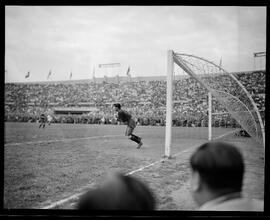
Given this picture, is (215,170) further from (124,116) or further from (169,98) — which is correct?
(124,116)

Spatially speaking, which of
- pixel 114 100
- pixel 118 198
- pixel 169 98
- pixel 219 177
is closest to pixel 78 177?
pixel 169 98

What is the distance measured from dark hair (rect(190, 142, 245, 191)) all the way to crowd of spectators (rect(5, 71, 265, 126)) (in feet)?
62.7

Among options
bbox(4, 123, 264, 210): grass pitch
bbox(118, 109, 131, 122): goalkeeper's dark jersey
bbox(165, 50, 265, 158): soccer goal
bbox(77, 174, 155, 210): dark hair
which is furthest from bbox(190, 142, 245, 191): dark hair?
bbox(118, 109, 131, 122): goalkeeper's dark jersey

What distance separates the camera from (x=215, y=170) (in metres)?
1.28

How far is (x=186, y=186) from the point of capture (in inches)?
140

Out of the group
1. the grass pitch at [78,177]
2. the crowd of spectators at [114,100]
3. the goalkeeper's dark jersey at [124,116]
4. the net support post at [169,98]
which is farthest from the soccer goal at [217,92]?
the crowd of spectators at [114,100]

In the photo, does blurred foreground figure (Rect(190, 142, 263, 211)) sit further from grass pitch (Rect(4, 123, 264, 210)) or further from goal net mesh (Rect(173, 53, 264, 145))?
goal net mesh (Rect(173, 53, 264, 145))

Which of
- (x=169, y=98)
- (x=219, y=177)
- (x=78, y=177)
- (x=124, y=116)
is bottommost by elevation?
(x=78, y=177)

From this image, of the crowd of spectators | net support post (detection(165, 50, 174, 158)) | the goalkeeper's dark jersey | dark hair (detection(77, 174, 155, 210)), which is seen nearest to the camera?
dark hair (detection(77, 174, 155, 210))

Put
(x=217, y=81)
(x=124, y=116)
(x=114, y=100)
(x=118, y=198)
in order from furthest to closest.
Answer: (x=114, y=100) < (x=217, y=81) < (x=124, y=116) < (x=118, y=198)

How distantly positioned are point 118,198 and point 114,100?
104ft

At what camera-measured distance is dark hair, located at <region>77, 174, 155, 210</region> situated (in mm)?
783
